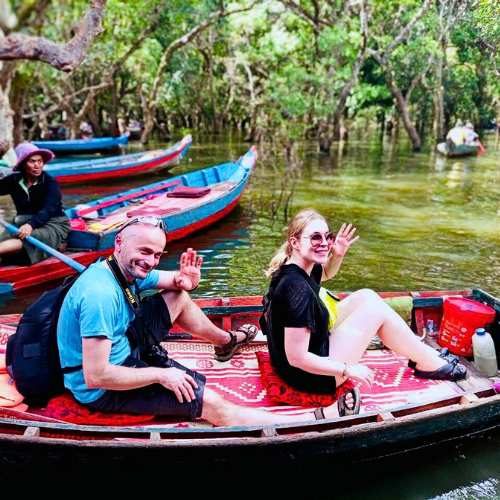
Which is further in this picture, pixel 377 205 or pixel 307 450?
pixel 377 205

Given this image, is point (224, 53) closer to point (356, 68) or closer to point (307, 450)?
point (356, 68)

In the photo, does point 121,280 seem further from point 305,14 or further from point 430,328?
point 305,14

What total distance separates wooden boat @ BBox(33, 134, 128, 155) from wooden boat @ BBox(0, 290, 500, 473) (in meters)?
16.9

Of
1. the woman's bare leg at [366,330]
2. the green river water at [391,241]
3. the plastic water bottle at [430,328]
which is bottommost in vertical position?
the green river water at [391,241]

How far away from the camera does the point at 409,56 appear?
24344 millimetres

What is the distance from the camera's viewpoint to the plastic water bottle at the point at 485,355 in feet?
16.0

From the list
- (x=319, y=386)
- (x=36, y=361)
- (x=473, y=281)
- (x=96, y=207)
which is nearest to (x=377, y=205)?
(x=473, y=281)

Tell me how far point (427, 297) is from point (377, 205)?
8429 millimetres

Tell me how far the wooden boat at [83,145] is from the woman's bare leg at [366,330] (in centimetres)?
1749

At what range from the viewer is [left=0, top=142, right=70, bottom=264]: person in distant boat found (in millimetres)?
7355

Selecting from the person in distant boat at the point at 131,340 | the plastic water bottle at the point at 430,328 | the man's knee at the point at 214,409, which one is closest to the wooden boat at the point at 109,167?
the plastic water bottle at the point at 430,328

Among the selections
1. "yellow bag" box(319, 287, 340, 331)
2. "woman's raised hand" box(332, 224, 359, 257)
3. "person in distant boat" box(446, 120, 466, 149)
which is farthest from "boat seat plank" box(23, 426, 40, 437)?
"person in distant boat" box(446, 120, 466, 149)

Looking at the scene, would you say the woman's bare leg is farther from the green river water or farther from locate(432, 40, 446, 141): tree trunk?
locate(432, 40, 446, 141): tree trunk

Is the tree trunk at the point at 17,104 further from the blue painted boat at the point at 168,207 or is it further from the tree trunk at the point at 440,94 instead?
the tree trunk at the point at 440,94
